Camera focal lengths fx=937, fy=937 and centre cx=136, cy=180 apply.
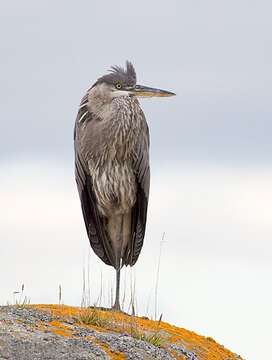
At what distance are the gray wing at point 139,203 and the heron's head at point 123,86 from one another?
1.74ft

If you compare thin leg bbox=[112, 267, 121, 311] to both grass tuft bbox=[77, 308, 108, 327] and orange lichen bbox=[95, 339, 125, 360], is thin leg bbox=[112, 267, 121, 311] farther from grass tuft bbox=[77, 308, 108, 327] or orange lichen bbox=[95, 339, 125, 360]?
orange lichen bbox=[95, 339, 125, 360]

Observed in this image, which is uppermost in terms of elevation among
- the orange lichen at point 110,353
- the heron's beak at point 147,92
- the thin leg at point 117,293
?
the heron's beak at point 147,92

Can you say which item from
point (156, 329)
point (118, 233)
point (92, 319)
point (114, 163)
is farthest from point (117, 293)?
point (92, 319)

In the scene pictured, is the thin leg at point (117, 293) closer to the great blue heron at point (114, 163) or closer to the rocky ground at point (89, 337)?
the great blue heron at point (114, 163)

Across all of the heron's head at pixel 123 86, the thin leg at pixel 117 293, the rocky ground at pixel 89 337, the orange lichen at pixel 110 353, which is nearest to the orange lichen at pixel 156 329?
the rocky ground at pixel 89 337

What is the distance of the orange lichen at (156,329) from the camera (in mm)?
8180

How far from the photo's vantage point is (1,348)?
6840mm

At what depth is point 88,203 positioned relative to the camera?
1118 centimetres

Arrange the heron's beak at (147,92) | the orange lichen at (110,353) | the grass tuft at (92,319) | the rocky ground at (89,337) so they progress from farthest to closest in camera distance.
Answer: the heron's beak at (147,92) < the grass tuft at (92,319) < the orange lichen at (110,353) < the rocky ground at (89,337)

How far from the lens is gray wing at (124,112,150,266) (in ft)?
36.0

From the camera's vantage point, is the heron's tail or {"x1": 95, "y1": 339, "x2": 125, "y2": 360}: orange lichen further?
the heron's tail

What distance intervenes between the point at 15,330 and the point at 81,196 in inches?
163

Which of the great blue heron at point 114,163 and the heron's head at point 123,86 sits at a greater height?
the heron's head at point 123,86

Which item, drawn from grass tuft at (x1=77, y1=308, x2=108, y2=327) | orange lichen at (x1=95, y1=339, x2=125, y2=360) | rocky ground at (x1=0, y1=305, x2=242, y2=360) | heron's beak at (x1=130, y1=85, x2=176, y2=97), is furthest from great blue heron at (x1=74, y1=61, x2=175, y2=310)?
orange lichen at (x1=95, y1=339, x2=125, y2=360)
